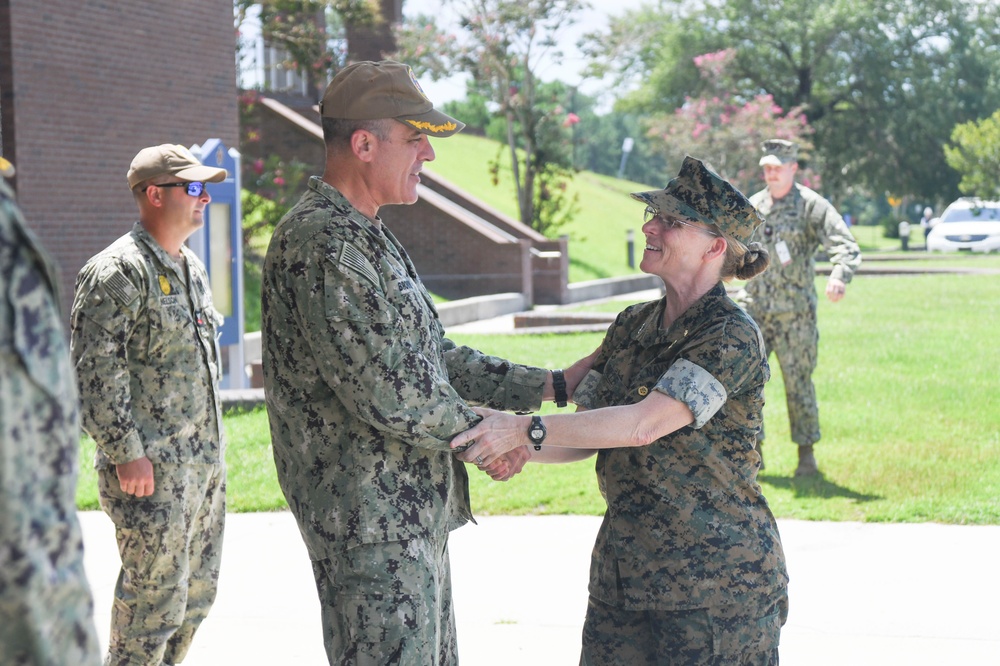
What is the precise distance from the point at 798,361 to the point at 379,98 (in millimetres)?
5762

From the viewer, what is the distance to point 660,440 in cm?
333

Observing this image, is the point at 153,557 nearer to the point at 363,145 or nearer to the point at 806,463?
the point at 363,145

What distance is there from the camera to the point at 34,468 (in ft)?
5.19

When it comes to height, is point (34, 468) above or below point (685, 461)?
above

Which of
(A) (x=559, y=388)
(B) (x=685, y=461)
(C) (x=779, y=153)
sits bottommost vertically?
(B) (x=685, y=461)

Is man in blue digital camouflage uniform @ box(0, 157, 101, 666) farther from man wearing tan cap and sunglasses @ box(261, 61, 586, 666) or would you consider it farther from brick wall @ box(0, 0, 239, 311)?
brick wall @ box(0, 0, 239, 311)

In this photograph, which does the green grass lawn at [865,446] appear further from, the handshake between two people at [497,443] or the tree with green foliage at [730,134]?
the tree with green foliage at [730,134]

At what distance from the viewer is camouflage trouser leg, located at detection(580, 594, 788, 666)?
3238 mm

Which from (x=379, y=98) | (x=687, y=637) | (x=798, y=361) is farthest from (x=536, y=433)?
(x=798, y=361)

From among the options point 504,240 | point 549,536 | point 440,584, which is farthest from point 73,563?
point 504,240

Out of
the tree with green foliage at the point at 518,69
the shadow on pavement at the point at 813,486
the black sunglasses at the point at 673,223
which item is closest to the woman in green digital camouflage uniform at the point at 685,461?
the black sunglasses at the point at 673,223

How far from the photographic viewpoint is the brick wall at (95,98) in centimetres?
1264

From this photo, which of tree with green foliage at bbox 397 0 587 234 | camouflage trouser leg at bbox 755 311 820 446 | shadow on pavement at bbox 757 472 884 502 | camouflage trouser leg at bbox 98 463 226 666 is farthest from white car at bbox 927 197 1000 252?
camouflage trouser leg at bbox 98 463 226 666

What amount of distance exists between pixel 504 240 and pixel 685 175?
20515 millimetres
